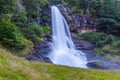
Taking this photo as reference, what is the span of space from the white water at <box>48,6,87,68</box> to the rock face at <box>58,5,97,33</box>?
5.39 feet

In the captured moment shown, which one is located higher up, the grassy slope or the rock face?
the grassy slope

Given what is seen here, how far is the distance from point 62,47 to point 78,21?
37.6 ft

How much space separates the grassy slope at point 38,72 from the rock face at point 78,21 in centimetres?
4261

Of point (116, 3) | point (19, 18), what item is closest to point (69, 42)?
point (19, 18)

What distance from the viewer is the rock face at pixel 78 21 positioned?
5566 cm

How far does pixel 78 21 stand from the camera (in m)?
56.7

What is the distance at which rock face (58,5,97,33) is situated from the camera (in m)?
55.7

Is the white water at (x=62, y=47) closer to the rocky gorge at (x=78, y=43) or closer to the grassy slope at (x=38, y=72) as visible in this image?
the rocky gorge at (x=78, y=43)

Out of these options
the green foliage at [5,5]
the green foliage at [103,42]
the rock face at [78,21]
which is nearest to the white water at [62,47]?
the rock face at [78,21]

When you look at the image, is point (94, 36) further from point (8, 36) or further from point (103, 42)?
point (8, 36)

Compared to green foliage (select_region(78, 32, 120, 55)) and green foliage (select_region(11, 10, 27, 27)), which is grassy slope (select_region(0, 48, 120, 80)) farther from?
green foliage (select_region(78, 32, 120, 55))

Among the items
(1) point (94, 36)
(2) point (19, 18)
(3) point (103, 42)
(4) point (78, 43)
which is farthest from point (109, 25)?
(2) point (19, 18)

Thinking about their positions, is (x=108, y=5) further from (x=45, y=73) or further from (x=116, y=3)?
(x=45, y=73)

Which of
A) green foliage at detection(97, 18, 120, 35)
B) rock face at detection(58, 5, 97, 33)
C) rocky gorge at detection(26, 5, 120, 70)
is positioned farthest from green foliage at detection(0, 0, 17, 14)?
green foliage at detection(97, 18, 120, 35)
